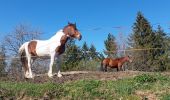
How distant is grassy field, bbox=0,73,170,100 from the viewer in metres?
8.79

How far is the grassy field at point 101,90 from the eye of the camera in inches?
346

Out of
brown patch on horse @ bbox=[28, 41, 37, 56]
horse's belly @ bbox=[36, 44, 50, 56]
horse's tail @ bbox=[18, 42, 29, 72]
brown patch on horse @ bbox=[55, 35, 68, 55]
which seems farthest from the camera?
horse's tail @ bbox=[18, 42, 29, 72]

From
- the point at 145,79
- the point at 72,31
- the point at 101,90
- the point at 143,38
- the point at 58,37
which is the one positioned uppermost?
the point at 143,38

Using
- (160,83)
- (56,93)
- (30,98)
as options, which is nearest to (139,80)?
(160,83)

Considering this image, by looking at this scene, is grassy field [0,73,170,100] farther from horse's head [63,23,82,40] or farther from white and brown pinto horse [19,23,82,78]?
horse's head [63,23,82,40]

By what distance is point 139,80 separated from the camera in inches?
395

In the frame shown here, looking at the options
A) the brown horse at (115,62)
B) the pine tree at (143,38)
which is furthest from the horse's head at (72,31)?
Result: the pine tree at (143,38)

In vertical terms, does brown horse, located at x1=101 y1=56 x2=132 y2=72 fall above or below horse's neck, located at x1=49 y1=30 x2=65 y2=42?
below

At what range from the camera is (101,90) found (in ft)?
30.6

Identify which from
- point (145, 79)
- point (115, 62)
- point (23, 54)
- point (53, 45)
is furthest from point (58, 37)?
point (115, 62)

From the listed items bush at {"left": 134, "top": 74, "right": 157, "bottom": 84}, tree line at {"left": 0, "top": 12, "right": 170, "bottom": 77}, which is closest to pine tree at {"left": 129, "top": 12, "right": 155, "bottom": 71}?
tree line at {"left": 0, "top": 12, "right": 170, "bottom": 77}

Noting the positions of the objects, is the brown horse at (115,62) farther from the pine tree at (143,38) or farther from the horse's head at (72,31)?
the pine tree at (143,38)

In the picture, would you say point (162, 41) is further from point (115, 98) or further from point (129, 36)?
point (115, 98)

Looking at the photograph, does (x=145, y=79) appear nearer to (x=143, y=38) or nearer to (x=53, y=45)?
(x=53, y=45)
